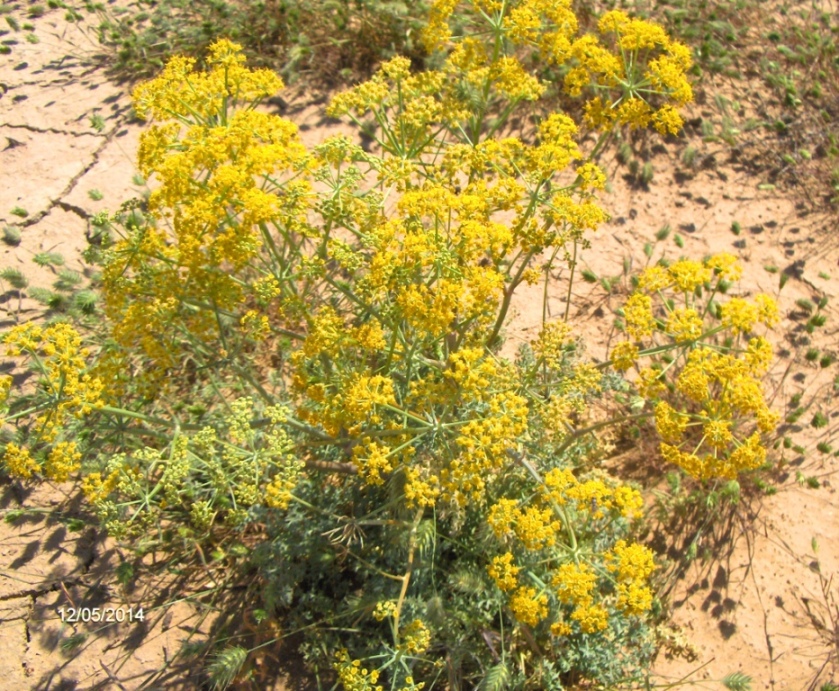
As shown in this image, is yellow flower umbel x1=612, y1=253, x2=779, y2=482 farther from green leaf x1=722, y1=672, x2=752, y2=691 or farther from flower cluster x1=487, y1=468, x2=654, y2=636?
green leaf x1=722, y1=672, x2=752, y2=691

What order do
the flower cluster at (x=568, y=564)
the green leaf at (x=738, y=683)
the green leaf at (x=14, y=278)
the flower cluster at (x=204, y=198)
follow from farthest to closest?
the green leaf at (x=14, y=278) → the green leaf at (x=738, y=683) → the flower cluster at (x=204, y=198) → the flower cluster at (x=568, y=564)

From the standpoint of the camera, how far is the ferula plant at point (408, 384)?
338cm

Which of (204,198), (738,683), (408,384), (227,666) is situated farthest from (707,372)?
(227,666)

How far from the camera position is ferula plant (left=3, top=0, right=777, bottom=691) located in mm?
3385

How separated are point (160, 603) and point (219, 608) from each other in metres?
0.41

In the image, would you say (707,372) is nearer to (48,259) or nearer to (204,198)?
(204,198)

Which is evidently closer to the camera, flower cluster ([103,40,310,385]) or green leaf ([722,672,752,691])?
flower cluster ([103,40,310,385])

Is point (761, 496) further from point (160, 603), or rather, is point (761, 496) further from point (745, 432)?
point (160, 603)

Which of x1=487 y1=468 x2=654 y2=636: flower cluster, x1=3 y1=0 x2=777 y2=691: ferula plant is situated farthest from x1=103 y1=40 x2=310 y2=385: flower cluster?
x1=487 y1=468 x2=654 y2=636: flower cluster

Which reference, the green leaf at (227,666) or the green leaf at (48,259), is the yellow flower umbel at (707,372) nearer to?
the green leaf at (227,666)

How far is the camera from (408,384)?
3521 mm

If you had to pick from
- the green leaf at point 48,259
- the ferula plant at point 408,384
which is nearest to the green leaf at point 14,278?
the green leaf at point 48,259

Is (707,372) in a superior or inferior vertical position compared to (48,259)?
superior

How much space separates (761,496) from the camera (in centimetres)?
509
